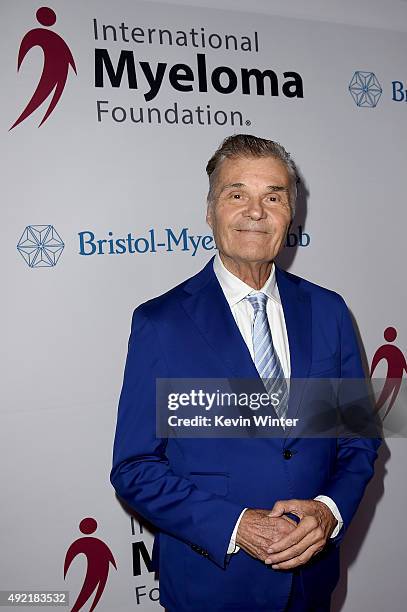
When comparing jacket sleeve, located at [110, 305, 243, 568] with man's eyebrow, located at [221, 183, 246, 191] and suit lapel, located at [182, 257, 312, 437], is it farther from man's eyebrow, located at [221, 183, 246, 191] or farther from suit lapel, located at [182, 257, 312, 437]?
man's eyebrow, located at [221, 183, 246, 191]

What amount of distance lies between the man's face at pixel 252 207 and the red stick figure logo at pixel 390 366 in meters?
1.25

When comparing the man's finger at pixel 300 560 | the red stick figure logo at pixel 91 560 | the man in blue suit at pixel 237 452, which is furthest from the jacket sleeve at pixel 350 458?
the red stick figure logo at pixel 91 560

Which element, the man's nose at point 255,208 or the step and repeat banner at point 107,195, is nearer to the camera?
the man's nose at point 255,208

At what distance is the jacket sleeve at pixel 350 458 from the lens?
1.46 m

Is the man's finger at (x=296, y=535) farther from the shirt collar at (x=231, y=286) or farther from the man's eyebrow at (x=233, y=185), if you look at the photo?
the man's eyebrow at (x=233, y=185)

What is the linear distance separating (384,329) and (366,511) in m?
0.88

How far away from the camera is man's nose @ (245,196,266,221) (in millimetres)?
1440

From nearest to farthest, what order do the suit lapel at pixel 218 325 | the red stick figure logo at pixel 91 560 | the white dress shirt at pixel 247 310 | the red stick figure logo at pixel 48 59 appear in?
the suit lapel at pixel 218 325 → the white dress shirt at pixel 247 310 → the red stick figure logo at pixel 48 59 → the red stick figure logo at pixel 91 560

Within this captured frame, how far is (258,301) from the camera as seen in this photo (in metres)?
1.53

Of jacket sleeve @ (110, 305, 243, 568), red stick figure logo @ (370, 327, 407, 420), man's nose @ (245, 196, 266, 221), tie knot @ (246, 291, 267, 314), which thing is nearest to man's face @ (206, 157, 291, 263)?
man's nose @ (245, 196, 266, 221)

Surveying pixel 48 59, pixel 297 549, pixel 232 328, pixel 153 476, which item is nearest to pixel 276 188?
pixel 232 328

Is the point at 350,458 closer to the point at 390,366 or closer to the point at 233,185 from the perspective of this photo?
the point at 233,185

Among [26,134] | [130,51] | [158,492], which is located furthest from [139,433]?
[130,51]

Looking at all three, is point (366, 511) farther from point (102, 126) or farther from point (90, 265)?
point (102, 126)
